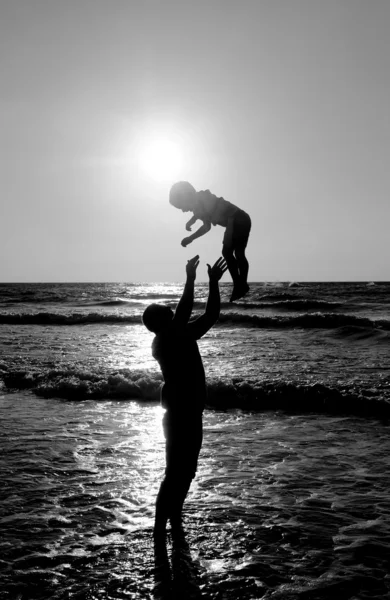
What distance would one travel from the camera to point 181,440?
446cm

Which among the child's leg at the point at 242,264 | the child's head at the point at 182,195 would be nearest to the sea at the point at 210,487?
the child's leg at the point at 242,264

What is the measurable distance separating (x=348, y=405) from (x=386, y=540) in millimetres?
5559

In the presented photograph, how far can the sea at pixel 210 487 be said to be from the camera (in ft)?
13.3

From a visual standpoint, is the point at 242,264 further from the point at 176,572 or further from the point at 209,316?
the point at 176,572

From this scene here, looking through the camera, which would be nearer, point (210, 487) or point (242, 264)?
point (242, 264)

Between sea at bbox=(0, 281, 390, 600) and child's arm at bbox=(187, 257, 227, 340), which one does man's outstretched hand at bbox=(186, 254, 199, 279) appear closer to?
child's arm at bbox=(187, 257, 227, 340)

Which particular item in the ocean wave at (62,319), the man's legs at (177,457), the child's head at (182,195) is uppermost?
the child's head at (182,195)

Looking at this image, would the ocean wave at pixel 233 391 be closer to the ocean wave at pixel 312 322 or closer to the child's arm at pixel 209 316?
the child's arm at pixel 209 316

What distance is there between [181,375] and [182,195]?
1.49 metres

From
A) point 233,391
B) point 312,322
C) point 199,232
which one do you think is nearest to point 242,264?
point 199,232

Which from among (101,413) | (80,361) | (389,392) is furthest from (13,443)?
(80,361)

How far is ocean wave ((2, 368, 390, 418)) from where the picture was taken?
33.2ft

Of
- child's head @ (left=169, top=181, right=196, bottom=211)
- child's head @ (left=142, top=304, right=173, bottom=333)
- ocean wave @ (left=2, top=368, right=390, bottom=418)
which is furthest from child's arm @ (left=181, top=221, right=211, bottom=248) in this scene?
ocean wave @ (left=2, top=368, right=390, bottom=418)

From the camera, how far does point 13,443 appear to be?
24.8 ft
